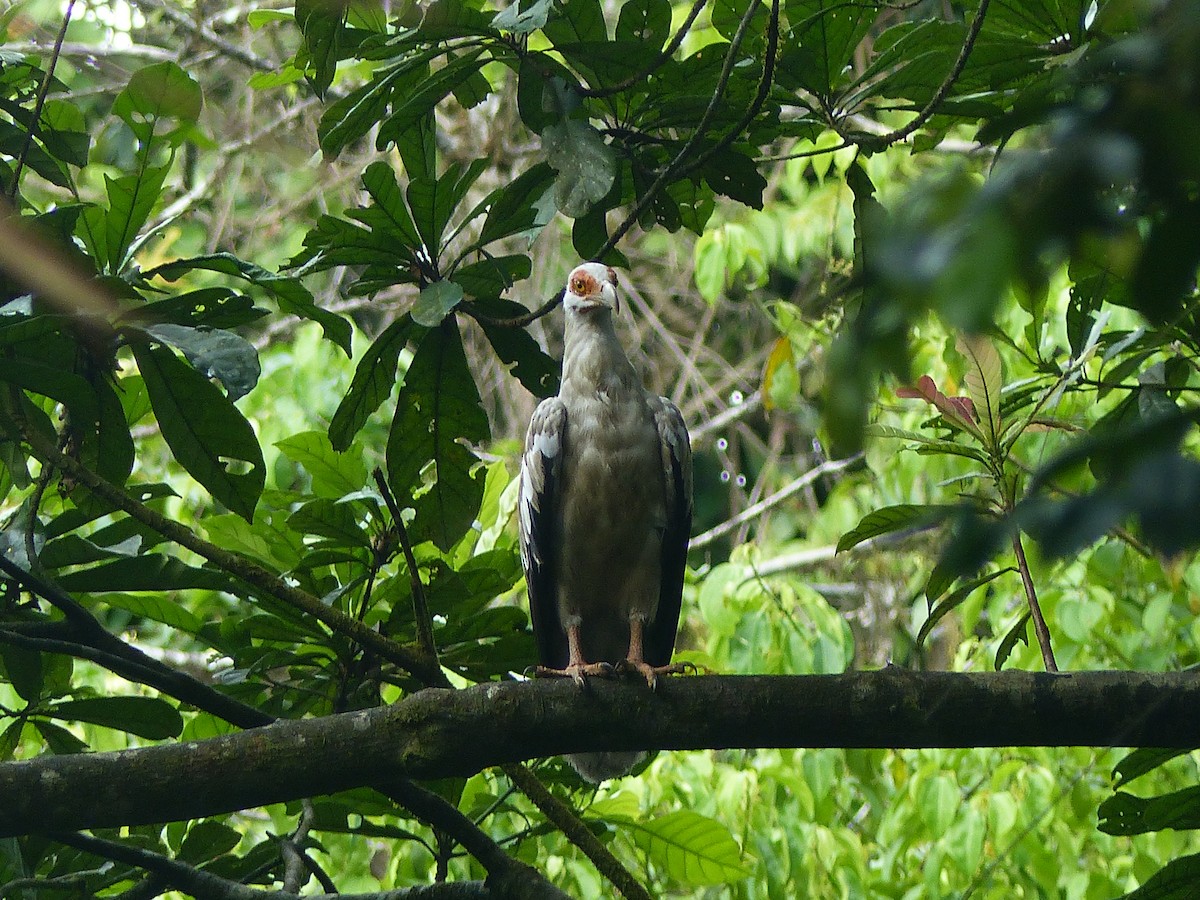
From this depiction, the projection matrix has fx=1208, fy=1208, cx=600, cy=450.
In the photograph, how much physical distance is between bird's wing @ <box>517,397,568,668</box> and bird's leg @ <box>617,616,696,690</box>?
0.94 feet

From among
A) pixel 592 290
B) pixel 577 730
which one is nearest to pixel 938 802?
pixel 592 290

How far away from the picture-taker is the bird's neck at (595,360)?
12.2 ft

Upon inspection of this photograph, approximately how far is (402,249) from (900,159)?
16.5 feet

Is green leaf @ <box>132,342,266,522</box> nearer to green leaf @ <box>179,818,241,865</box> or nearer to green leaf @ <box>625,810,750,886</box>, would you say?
green leaf @ <box>179,818,241,865</box>

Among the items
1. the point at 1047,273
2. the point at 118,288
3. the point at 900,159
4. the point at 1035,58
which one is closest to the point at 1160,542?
the point at 1047,273

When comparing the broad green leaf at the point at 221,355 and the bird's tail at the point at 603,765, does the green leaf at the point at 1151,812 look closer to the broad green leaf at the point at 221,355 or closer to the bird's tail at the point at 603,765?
the bird's tail at the point at 603,765

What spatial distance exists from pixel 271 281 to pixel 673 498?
161 cm

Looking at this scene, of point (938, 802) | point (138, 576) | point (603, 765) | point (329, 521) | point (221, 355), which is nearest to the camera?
point (221, 355)

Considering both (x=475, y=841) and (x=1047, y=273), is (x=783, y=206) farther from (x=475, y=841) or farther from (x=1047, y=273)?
(x=1047, y=273)

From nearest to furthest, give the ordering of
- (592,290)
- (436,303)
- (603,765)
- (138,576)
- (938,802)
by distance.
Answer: (436,303) → (138,576) → (603,765) → (592,290) → (938,802)

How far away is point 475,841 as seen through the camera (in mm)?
2516

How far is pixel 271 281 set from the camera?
8.13ft

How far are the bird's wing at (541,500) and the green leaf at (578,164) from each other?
1252 millimetres

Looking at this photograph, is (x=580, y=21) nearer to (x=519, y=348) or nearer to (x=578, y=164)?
(x=578, y=164)
